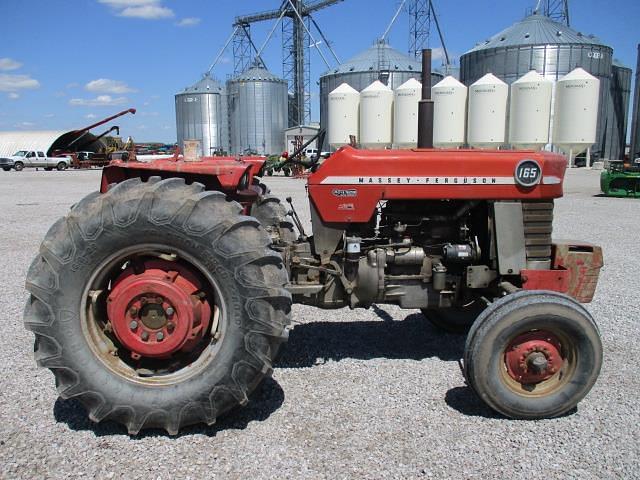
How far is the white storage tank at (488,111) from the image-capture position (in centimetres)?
2927

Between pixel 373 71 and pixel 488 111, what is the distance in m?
13.9

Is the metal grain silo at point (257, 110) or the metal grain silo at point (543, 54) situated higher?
the metal grain silo at point (543, 54)

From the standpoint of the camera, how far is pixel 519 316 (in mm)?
2844

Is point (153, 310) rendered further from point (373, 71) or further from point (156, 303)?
point (373, 71)

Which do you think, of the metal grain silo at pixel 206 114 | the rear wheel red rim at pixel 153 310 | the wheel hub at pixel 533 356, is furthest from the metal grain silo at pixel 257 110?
the wheel hub at pixel 533 356

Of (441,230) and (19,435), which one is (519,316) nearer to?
(441,230)

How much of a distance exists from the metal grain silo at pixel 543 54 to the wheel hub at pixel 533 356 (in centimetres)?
3821

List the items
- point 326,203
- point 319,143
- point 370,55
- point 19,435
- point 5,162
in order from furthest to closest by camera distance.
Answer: point 370,55
point 5,162
point 319,143
point 326,203
point 19,435

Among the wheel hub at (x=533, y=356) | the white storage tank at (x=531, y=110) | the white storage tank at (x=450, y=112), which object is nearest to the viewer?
the wheel hub at (x=533, y=356)

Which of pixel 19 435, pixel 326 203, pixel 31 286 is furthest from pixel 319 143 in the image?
pixel 19 435

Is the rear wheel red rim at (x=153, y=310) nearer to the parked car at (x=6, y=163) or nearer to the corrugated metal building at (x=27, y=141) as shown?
the parked car at (x=6, y=163)

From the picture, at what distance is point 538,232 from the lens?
335 centimetres

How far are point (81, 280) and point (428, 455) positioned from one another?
1.97m

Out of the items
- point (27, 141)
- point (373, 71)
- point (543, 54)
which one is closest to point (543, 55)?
point (543, 54)
